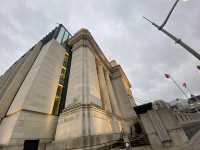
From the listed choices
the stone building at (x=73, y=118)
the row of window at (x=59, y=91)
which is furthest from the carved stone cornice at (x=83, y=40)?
the row of window at (x=59, y=91)

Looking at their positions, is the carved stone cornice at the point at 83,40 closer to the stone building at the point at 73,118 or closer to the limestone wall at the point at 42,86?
the stone building at the point at 73,118

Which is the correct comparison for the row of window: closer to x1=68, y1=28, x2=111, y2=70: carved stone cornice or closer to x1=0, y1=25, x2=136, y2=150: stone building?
x1=0, y1=25, x2=136, y2=150: stone building

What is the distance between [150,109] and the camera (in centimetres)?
684

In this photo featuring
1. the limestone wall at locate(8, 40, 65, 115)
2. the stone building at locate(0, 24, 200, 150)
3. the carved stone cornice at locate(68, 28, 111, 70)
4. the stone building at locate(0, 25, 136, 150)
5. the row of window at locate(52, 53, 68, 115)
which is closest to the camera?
the stone building at locate(0, 24, 200, 150)

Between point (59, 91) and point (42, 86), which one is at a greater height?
point (59, 91)

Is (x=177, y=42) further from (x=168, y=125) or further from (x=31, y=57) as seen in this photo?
(x=31, y=57)

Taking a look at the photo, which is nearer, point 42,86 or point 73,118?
point 73,118

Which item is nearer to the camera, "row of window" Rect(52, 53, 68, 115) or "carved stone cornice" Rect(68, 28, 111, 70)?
"row of window" Rect(52, 53, 68, 115)

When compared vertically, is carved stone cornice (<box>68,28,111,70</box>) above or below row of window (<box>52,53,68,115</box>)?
above

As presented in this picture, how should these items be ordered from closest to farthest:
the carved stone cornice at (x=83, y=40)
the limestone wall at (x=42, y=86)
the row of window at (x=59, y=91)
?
the limestone wall at (x=42, y=86) → the row of window at (x=59, y=91) → the carved stone cornice at (x=83, y=40)

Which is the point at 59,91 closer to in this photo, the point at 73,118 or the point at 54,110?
the point at 54,110

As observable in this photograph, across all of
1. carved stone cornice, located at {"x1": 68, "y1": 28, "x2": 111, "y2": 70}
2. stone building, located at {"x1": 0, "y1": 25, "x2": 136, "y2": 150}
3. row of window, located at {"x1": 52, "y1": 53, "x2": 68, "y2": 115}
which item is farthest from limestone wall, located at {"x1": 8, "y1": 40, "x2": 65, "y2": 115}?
carved stone cornice, located at {"x1": 68, "y1": 28, "x2": 111, "y2": 70}

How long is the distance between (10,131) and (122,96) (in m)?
22.9

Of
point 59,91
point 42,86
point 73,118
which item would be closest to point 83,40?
point 59,91
